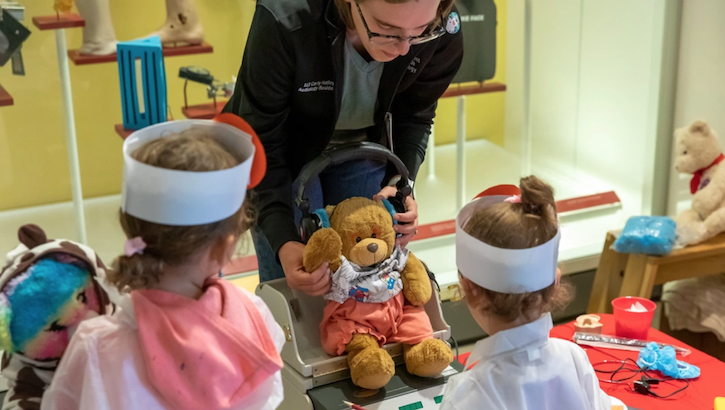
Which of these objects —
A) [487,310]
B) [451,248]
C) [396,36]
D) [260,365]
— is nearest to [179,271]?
[260,365]

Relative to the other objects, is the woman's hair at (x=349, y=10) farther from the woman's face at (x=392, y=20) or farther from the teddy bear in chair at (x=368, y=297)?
the teddy bear in chair at (x=368, y=297)

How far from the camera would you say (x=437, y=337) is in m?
1.72

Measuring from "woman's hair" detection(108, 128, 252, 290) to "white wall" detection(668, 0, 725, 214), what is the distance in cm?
251

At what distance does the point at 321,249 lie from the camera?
1569mm

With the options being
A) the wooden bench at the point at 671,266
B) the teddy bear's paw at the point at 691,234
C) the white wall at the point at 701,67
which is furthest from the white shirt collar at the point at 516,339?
the white wall at the point at 701,67

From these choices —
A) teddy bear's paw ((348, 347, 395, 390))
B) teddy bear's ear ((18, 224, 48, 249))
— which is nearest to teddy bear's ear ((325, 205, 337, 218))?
teddy bear's paw ((348, 347, 395, 390))

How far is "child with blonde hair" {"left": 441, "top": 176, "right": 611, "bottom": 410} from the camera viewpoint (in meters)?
1.26

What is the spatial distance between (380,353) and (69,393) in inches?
26.7

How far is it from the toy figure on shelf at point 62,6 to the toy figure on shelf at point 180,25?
0.93 ft

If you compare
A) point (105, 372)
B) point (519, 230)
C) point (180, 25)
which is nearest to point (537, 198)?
point (519, 230)

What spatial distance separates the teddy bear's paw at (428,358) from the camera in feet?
5.30

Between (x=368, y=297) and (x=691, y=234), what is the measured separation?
1467mm

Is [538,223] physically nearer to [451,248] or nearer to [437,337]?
[437,337]

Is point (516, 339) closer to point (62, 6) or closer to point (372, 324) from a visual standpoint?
point (372, 324)
